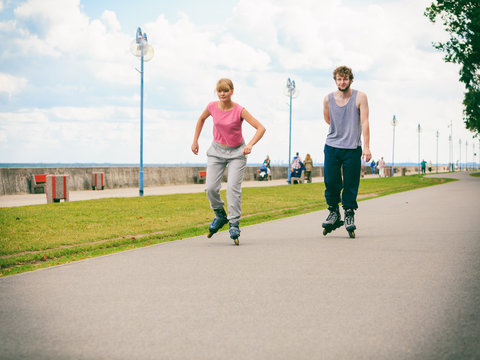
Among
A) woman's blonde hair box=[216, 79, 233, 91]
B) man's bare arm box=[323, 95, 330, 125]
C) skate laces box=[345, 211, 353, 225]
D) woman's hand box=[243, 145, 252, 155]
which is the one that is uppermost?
woman's blonde hair box=[216, 79, 233, 91]

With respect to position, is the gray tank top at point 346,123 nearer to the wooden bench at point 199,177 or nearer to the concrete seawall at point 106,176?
the concrete seawall at point 106,176

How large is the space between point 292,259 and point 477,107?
41.2 m

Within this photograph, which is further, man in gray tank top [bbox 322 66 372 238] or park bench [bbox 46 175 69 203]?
park bench [bbox 46 175 69 203]

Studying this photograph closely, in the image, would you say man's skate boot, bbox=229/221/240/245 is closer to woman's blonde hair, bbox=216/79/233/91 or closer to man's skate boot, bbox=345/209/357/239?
man's skate boot, bbox=345/209/357/239

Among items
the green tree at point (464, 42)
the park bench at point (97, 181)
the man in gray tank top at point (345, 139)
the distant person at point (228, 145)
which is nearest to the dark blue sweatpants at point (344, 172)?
the man in gray tank top at point (345, 139)

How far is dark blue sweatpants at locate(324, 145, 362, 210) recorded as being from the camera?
25.9 feet

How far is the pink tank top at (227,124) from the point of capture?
7312mm

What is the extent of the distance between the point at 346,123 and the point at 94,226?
4.71 m

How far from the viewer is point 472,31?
135 feet

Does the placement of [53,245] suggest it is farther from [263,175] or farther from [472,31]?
[472,31]

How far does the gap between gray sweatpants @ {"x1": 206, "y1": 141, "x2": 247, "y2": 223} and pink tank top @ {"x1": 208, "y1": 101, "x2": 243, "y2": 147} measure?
89mm

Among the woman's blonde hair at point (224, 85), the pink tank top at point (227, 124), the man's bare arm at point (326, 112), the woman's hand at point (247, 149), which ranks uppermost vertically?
the woman's blonde hair at point (224, 85)

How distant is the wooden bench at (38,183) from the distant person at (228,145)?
14701mm

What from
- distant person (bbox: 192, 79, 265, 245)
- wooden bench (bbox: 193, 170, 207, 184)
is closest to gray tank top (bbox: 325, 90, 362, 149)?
distant person (bbox: 192, 79, 265, 245)
